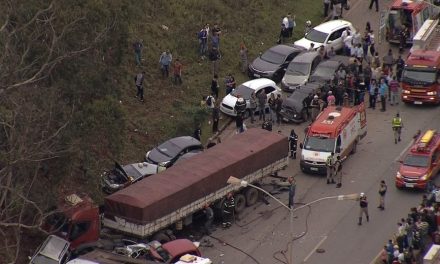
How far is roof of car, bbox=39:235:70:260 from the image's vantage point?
43781mm

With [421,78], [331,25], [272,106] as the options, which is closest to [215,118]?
[272,106]

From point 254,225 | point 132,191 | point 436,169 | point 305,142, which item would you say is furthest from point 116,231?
point 436,169

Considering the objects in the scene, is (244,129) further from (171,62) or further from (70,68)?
(70,68)

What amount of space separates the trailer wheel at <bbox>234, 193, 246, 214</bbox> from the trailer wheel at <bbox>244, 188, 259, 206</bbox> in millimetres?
216

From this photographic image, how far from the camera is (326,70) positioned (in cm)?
5953

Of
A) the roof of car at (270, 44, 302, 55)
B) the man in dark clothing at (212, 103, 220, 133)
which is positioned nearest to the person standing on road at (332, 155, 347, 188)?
the man in dark clothing at (212, 103, 220, 133)

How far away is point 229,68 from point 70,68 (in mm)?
19181

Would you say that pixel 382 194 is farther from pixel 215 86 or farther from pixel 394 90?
pixel 215 86

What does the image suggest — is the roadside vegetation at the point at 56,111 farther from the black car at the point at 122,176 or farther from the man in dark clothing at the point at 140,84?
the man in dark clothing at the point at 140,84

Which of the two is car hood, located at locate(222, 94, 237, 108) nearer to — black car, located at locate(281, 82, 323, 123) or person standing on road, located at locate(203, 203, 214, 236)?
black car, located at locate(281, 82, 323, 123)

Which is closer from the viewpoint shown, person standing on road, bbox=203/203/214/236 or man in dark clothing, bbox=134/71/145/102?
person standing on road, bbox=203/203/214/236

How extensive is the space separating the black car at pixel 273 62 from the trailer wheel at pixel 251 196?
12170 millimetres

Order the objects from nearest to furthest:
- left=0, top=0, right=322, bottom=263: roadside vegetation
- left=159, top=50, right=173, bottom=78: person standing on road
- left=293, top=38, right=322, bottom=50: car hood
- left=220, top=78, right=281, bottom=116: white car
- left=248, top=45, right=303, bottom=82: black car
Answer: left=0, top=0, right=322, bottom=263: roadside vegetation < left=220, top=78, right=281, bottom=116: white car < left=159, top=50, right=173, bottom=78: person standing on road < left=248, top=45, right=303, bottom=82: black car < left=293, top=38, right=322, bottom=50: car hood

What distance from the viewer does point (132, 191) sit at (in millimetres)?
46000
